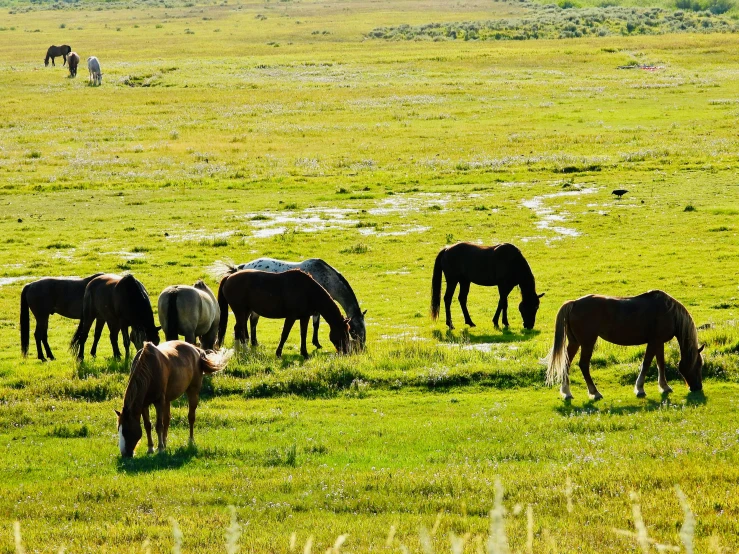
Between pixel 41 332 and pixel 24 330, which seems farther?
pixel 41 332

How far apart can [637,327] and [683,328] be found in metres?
0.71

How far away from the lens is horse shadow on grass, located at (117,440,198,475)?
11268 millimetres

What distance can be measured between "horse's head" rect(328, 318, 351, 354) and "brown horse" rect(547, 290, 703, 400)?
208 inches

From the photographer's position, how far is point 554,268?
27.2 meters

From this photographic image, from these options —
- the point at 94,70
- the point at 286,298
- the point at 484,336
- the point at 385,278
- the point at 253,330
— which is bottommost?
the point at 385,278

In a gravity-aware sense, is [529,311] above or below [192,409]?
below

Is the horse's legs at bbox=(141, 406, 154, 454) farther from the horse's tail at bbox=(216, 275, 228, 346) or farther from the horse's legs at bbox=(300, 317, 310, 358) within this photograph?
the horse's tail at bbox=(216, 275, 228, 346)

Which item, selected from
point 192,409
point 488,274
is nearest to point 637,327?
point 192,409

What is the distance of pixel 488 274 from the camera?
21.5 meters

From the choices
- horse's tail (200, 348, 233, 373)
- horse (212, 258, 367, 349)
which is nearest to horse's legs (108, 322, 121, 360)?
horse (212, 258, 367, 349)

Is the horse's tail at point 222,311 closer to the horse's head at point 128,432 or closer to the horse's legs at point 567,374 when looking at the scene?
the horse's head at point 128,432

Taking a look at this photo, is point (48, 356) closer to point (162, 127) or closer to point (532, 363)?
point (532, 363)

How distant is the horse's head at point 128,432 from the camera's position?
11.5 meters

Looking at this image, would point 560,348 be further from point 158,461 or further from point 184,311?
point 184,311
